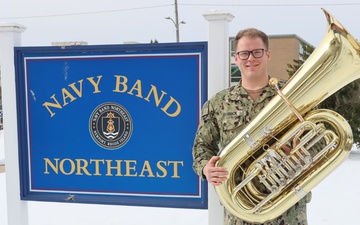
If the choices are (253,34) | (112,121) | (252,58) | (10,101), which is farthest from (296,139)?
(10,101)

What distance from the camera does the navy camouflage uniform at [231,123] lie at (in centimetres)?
196

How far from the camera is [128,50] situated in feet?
8.64

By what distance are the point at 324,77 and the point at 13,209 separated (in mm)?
2489

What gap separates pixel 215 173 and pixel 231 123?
0.95 feet

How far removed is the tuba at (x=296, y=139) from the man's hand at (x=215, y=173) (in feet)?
0.10

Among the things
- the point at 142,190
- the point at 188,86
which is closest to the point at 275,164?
the point at 188,86

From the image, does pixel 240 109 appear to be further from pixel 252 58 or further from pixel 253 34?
pixel 253 34

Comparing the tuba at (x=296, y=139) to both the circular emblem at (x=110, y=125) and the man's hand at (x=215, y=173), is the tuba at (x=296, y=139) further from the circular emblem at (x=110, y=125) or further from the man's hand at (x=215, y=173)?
the circular emblem at (x=110, y=125)

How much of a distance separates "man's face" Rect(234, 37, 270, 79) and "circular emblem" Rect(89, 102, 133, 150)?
1051 mm

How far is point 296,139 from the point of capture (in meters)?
1.77

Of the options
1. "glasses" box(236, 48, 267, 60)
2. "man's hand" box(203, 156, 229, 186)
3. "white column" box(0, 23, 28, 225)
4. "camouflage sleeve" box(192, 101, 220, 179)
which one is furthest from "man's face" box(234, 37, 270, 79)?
"white column" box(0, 23, 28, 225)

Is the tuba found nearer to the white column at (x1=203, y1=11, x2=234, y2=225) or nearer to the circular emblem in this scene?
the white column at (x1=203, y1=11, x2=234, y2=225)

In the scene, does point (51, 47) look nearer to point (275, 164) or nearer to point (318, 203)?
point (275, 164)

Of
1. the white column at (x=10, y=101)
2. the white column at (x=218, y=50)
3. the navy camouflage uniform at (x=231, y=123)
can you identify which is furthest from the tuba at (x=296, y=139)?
the white column at (x=10, y=101)
